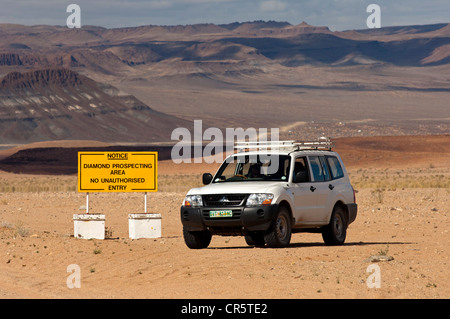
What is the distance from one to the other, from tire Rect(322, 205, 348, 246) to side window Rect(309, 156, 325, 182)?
0.67 metres

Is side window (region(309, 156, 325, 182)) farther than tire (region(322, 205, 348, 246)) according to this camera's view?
No

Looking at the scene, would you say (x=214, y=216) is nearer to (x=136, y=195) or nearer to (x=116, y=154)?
(x=116, y=154)

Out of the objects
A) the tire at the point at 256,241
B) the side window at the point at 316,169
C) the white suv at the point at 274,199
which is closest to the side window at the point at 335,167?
the white suv at the point at 274,199

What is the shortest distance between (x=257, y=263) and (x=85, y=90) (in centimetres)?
13941

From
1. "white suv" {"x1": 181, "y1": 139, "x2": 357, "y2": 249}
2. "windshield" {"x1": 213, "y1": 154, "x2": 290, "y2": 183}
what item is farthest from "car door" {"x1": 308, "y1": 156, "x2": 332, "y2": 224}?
"windshield" {"x1": 213, "y1": 154, "x2": 290, "y2": 183}

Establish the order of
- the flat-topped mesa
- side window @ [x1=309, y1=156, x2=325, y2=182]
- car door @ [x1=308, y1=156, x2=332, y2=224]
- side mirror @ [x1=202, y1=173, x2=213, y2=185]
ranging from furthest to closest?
Answer: the flat-topped mesa → side window @ [x1=309, y1=156, x2=325, y2=182] → car door @ [x1=308, y1=156, x2=332, y2=224] → side mirror @ [x1=202, y1=173, x2=213, y2=185]

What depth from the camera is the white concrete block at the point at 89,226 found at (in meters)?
17.3

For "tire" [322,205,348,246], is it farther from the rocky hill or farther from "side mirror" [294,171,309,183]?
the rocky hill

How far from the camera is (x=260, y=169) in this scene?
49.9 ft

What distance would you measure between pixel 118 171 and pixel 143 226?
4.24 ft

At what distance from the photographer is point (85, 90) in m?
150

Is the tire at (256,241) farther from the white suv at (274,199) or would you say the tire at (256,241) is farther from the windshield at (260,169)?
the windshield at (260,169)

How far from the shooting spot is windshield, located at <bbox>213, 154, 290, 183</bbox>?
15.0 meters

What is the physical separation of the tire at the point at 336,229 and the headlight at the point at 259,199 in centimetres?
217
